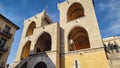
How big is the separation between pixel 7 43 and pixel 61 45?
11763 mm

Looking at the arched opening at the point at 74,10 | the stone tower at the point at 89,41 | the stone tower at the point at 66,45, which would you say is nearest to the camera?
the stone tower at the point at 89,41

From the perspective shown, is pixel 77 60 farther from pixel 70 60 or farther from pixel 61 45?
pixel 61 45

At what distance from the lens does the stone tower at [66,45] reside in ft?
47.0

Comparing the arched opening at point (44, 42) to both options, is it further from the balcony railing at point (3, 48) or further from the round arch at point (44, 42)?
the balcony railing at point (3, 48)

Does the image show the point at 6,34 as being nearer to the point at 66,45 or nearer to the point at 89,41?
the point at 66,45

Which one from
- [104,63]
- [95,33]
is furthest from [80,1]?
[104,63]

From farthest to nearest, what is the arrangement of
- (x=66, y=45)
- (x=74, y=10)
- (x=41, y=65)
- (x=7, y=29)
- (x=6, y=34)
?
(x=7, y=29), (x=74, y=10), (x=6, y=34), (x=66, y=45), (x=41, y=65)

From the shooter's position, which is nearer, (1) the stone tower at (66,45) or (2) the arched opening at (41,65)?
(1) the stone tower at (66,45)

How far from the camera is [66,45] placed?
662 inches

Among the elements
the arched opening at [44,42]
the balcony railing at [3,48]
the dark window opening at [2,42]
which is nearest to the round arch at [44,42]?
the arched opening at [44,42]

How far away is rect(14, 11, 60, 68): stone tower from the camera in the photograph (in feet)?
51.2

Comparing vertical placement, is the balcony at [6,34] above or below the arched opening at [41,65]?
above

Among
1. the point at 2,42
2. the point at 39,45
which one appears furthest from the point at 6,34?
the point at 39,45

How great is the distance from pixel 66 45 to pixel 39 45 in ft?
20.1
